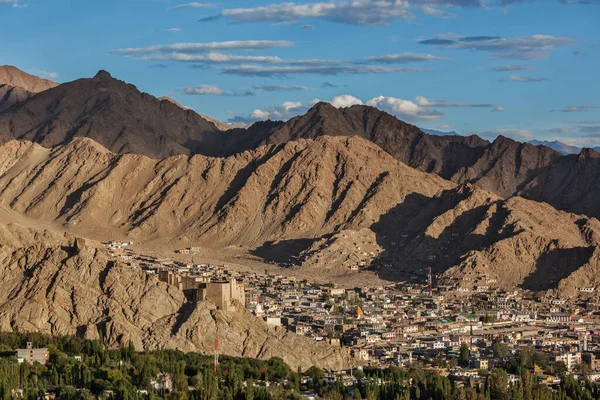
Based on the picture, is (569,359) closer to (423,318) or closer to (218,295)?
(218,295)

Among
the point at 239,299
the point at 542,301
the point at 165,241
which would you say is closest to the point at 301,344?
the point at 239,299

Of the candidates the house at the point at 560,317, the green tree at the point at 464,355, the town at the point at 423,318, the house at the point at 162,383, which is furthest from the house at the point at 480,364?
the house at the point at 560,317

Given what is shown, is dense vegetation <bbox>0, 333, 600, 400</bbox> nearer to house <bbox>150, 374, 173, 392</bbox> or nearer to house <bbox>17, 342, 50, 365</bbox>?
house <bbox>150, 374, 173, 392</bbox>

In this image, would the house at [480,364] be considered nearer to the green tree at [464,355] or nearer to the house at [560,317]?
the green tree at [464,355]

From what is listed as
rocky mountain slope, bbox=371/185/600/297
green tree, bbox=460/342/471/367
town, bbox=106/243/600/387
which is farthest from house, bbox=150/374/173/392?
rocky mountain slope, bbox=371/185/600/297

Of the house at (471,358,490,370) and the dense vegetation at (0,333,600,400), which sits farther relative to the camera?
the house at (471,358,490,370)

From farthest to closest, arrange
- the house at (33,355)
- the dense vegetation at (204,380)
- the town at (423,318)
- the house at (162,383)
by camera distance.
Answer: the town at (423,318), the house at (33,355), the house at (162,383), the dense vegetation at (204,380)

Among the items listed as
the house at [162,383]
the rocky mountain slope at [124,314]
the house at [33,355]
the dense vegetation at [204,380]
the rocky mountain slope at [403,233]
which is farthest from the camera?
the rocky mountain slope at [403,233]

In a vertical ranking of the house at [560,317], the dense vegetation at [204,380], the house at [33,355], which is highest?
the house at [560,317]
